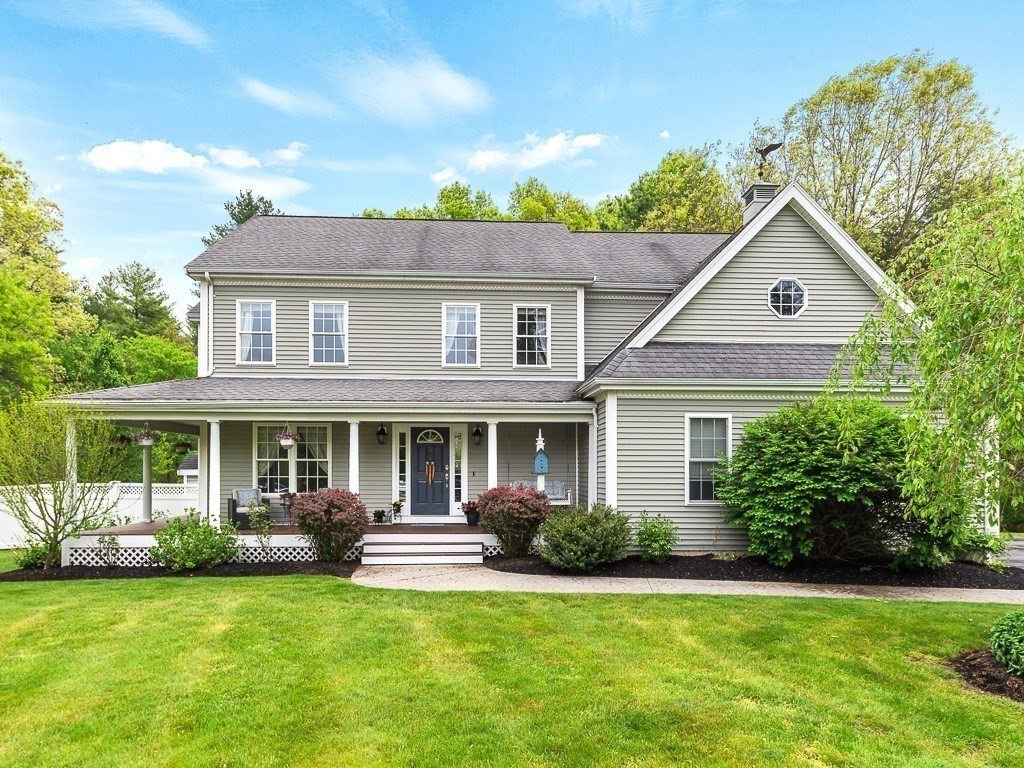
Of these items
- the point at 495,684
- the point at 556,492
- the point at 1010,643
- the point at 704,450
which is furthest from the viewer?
the point at 556,492

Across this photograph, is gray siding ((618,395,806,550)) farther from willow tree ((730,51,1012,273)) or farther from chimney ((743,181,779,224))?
willow tree ((730,51,1012,273))

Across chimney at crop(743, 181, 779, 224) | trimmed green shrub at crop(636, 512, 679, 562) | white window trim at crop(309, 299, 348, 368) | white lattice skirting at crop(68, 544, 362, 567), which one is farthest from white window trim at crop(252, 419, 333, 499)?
chimney at crop(743, 181, 779, 224)

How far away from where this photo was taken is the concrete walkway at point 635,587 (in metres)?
9.42

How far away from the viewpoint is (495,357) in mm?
14930

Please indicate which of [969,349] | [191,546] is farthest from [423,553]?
[969,349]

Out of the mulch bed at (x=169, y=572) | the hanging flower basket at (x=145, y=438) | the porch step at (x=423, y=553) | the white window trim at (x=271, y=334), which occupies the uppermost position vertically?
the white window trim at (x=271, y=334)

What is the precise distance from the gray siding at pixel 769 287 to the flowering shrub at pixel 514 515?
4240 mm

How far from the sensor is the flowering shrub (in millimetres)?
11727

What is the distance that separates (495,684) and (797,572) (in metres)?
7.13

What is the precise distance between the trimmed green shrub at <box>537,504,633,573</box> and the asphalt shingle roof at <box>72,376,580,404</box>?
2.95 metres

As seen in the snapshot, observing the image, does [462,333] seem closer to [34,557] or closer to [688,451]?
[688,451]

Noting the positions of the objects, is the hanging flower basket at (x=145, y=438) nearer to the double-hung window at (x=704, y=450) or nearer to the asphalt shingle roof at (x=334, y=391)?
the asphalt shingle roof at (x=334, y=391)

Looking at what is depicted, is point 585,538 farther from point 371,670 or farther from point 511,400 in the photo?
point 371,670

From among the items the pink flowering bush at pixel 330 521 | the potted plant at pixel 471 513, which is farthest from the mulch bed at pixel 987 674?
the pink flowering bush at pixel 330 521
